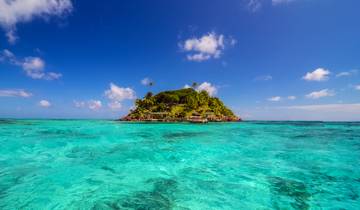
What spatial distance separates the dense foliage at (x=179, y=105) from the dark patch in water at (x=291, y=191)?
7718cm

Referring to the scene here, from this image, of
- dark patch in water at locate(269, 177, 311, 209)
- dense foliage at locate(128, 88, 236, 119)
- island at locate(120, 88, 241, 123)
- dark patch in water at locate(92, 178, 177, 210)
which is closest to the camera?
dark patch in water at locate(92, 178, 177, 210)

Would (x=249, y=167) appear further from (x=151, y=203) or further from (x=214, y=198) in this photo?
(x=151, y=203)

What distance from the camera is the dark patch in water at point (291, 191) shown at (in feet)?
20.6

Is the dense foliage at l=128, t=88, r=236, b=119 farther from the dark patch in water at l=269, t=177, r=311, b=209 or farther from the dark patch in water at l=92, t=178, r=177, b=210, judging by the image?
the dark patch in water at l=92, t=178, r=177, b=210

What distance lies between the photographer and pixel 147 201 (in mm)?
6250

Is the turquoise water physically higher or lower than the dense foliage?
lower

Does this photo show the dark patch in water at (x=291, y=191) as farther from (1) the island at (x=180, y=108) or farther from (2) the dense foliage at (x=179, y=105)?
(2) the dense foliage at (x=179, y=105)

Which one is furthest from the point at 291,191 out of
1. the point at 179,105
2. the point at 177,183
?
the point at 179,105

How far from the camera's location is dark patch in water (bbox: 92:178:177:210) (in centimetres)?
592

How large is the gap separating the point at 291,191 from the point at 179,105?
87.8 m

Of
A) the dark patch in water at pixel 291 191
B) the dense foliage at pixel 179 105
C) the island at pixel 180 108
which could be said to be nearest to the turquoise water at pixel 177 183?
the dark patch in water at pixel 291 191

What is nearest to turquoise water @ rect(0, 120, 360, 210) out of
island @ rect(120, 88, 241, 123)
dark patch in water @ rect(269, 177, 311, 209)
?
dark patch in water @ rect(269, 177, 311, 209)

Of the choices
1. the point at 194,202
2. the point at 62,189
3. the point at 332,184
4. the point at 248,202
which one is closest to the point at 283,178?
the point at 332,184

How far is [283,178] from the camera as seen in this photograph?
8.82m
